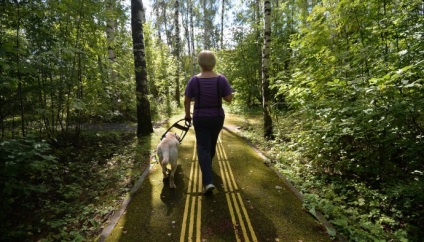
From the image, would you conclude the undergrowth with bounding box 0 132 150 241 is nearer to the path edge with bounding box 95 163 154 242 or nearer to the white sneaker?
the path edge with bounding box 95 163 154 242

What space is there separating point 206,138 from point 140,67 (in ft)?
18.1

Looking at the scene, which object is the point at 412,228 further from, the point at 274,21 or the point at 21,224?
the point at 274,21

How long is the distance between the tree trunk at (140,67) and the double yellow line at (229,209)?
414 cm

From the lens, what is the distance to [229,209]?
431cm

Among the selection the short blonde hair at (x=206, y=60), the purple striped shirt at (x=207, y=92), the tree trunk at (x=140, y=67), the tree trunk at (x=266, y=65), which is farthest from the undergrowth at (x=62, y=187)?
the tree trunk at (x=266, y=65)

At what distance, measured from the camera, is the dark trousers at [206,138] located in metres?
4.52

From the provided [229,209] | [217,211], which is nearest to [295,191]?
[229,209]

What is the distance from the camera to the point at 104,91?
286 inches

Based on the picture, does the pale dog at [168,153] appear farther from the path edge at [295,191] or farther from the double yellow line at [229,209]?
the path edge at [295,191]

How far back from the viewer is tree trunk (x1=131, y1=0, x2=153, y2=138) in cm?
906

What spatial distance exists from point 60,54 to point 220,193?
4.91m

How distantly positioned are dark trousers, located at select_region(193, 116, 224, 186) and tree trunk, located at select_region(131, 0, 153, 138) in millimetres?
5130

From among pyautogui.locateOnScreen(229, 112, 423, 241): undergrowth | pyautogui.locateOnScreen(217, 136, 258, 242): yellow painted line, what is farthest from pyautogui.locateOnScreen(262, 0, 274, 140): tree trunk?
pyautogui.locateOnScreen(217, 136, 258, 242): yellow painted line

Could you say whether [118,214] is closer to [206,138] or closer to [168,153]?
[168,153]
